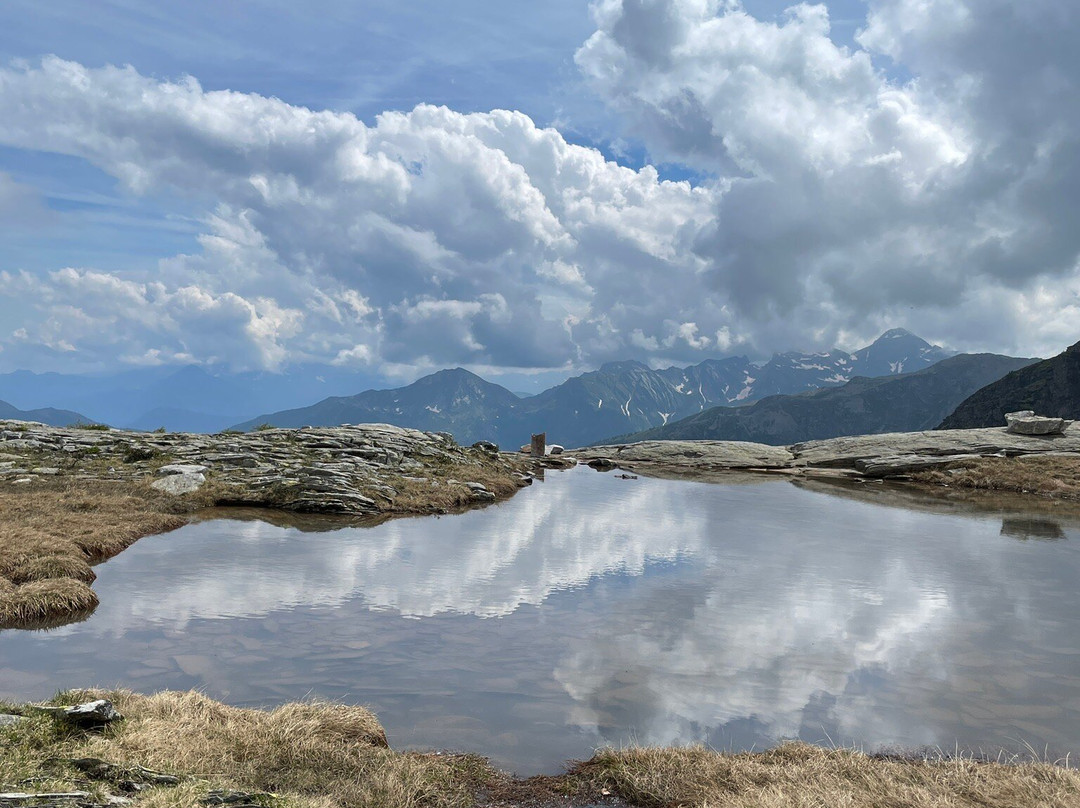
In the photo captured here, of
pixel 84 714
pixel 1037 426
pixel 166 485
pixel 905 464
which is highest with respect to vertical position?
pixel 1037 426

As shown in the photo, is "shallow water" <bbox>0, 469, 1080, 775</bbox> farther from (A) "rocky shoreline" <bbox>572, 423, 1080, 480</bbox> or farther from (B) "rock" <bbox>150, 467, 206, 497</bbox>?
(A) "rocky shoreline" <bbox>572, 423, 1080, 480</bbox>

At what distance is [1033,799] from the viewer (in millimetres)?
8148

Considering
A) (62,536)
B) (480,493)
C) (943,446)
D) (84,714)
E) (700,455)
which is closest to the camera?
(84,714)

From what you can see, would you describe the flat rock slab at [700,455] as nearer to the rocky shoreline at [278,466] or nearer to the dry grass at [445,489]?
the rocky shoreline at [278,466]

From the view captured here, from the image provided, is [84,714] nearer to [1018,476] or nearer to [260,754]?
[260,754]

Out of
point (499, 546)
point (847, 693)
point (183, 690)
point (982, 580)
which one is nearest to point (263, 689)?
point (183, 690)

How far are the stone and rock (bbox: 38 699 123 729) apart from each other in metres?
26.2

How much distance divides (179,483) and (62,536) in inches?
500

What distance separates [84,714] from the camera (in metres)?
8.95

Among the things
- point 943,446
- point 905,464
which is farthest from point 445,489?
point 943,446

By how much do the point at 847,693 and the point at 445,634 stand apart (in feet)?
29.9

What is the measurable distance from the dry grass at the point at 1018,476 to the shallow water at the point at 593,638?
996 inches

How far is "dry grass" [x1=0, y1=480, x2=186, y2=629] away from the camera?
53.3 feet

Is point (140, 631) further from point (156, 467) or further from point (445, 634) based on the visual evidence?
point (156, 467)
